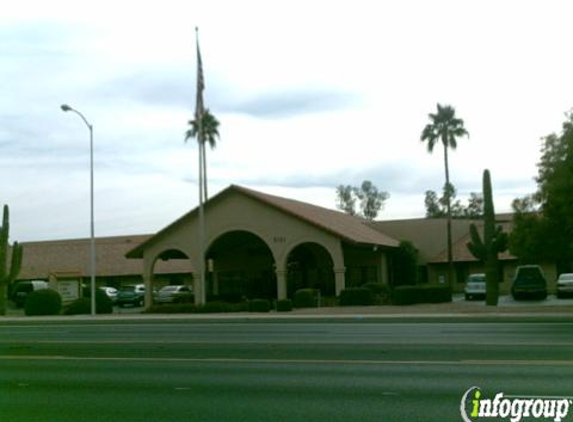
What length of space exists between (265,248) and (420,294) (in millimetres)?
13426

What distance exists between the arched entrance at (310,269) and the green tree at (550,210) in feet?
35.9

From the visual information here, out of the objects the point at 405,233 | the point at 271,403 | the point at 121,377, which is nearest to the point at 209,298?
the point at 405,233

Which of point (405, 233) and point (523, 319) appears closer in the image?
point (523, 319)

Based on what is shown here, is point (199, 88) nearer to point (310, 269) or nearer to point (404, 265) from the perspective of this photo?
point (310, 269)

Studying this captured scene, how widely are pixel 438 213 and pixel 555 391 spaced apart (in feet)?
328

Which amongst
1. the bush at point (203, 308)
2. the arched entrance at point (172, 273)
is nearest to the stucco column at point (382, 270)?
the bush at point (203, 308)

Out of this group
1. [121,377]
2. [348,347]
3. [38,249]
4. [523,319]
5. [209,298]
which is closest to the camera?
[121,377]

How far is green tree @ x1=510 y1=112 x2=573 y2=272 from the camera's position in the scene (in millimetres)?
33531

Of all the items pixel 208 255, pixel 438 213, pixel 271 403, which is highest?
pixel 438 213

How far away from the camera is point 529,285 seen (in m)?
42.5

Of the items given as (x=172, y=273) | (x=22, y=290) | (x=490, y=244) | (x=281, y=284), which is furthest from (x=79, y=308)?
(x=172, y=273)

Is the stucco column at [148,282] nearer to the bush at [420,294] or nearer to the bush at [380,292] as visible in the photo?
the bush at [380,292]

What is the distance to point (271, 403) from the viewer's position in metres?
10.9

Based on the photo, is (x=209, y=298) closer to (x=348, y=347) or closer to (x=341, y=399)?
(x=348, y=347)
